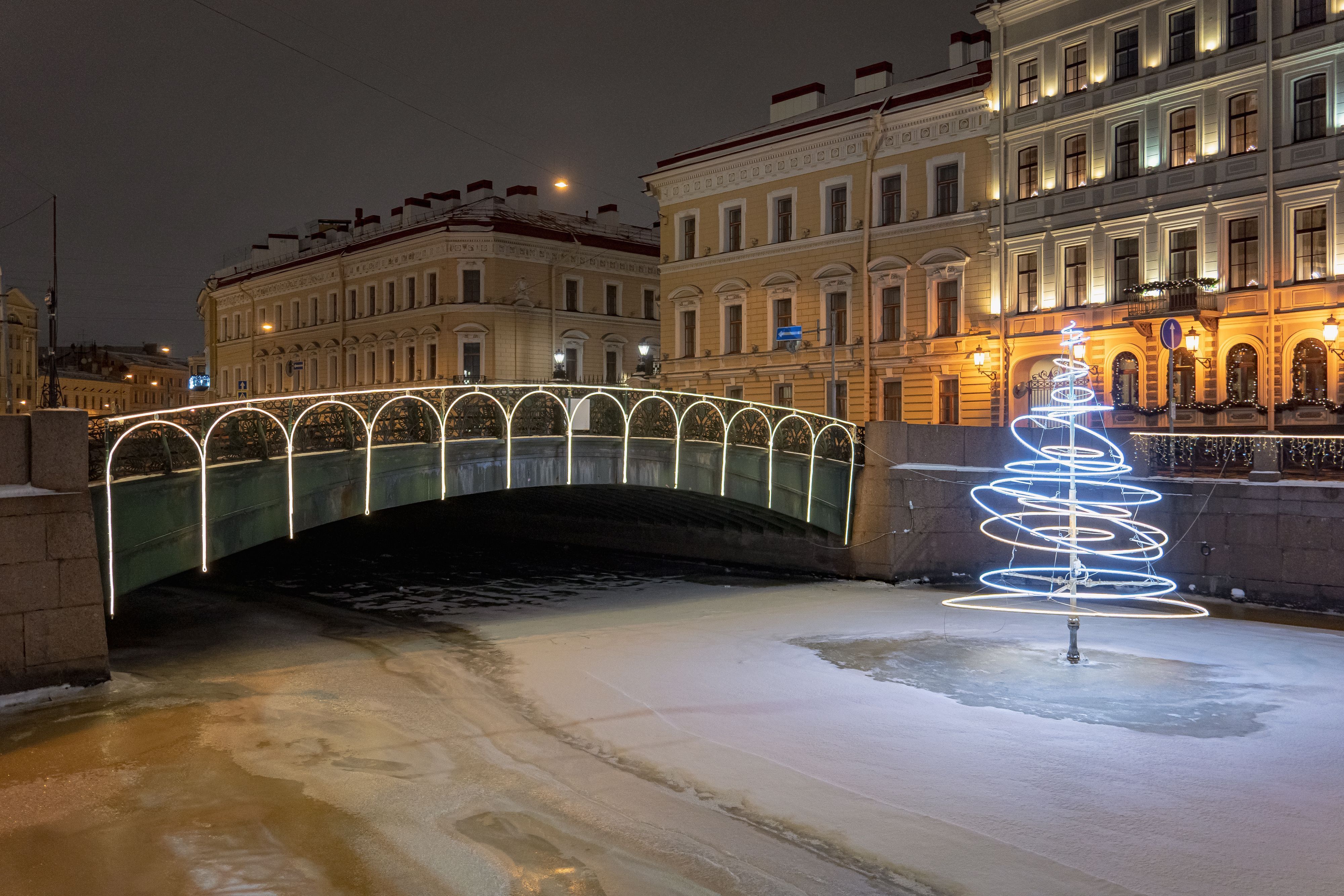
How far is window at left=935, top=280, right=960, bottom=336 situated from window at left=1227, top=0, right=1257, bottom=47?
8.88m

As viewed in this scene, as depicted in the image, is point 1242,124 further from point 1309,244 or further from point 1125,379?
point 1125,379

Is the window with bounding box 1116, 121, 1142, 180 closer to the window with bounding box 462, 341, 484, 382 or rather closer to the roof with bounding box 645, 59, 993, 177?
the roof with bounding box 645, 59, 993, 177

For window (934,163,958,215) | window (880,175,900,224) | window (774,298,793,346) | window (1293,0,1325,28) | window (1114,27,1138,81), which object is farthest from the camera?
window (774,298,793,346)

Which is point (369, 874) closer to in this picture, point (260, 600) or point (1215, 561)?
point (260, 600)

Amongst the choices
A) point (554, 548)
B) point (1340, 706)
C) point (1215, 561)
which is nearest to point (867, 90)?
point (554, 548)

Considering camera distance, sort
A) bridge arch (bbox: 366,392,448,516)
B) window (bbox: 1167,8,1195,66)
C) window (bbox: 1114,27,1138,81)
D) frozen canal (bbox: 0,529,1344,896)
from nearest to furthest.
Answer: frozen canal (bbox: 0,529,1344,896), bridge arch (bbox: 366,392,448,516), window (bbox: 1167,8,1195,66), window (bbox: 1114,27,1138,81)

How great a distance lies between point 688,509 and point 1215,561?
9832 mm

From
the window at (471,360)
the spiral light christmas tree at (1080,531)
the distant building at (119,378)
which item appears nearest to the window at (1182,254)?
the spiral light christmas tree at (1080,531)

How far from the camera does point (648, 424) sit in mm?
18562

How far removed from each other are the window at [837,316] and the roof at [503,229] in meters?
15.5

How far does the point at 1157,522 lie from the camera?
1741cm

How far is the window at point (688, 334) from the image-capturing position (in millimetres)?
37844

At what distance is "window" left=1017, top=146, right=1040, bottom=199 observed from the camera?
28.6 m

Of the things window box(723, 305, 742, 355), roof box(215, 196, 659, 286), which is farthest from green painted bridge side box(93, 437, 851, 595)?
roof box(215, 196, 659, 286)
